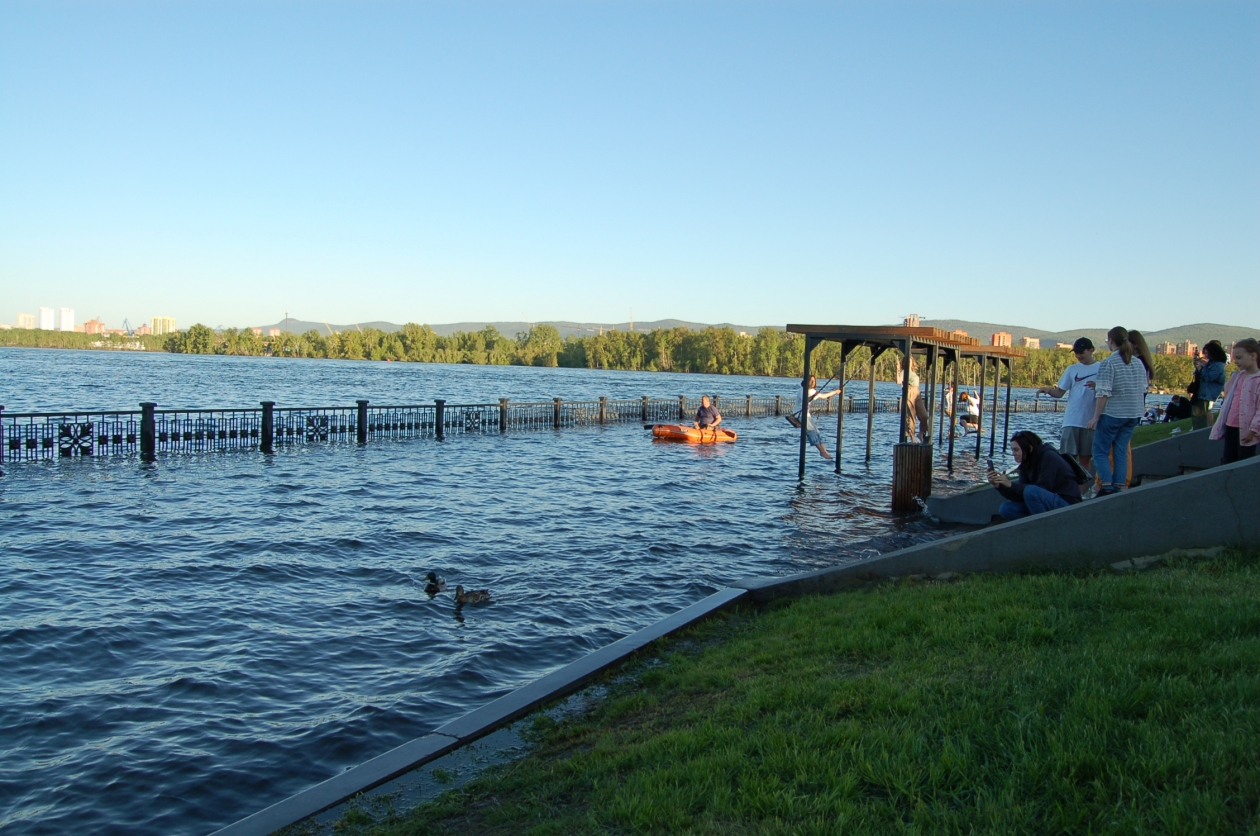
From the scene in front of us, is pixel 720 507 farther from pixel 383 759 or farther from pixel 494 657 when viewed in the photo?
pixel 383 759

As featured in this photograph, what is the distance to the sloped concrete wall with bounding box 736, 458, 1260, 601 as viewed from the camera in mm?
7141

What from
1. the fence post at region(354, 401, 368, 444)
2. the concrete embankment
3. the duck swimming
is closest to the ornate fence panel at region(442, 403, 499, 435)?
the fence post at region(354, 401, 368, 444)

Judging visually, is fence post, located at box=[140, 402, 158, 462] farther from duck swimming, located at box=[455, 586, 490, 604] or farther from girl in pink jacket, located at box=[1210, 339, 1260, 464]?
girl in pink jacket, located at box=[1210, 339, 1260, 464]

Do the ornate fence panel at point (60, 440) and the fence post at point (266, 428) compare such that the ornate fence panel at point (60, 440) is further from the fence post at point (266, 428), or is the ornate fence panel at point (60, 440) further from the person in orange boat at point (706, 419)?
the person in orange boat at point (706, 419)

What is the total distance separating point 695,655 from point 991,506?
28.1 feet

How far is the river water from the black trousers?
4.24m

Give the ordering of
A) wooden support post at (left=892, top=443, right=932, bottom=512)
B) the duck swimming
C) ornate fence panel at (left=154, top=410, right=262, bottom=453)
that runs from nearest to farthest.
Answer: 1. the duck swimming
2. wooden support post at (left=892, top=443, right=932, bottom=512)
3. ornate fence panel at (left=154, top=410, right=262, bottom=453)

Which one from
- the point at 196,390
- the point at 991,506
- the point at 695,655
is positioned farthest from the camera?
the point at 196,390

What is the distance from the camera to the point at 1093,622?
5797 mm

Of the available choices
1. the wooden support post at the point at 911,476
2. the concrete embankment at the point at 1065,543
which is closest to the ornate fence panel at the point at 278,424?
the wooden support post at the point at 911,476

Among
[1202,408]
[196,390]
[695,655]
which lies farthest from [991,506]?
[196,390]

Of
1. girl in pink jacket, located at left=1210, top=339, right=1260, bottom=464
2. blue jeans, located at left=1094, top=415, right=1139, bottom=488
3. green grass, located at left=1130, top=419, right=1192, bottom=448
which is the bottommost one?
green grass, located at left=1130, top=419, right=1192, bottom=448

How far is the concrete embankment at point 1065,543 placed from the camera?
21.5 ft

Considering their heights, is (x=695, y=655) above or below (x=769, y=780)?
below
